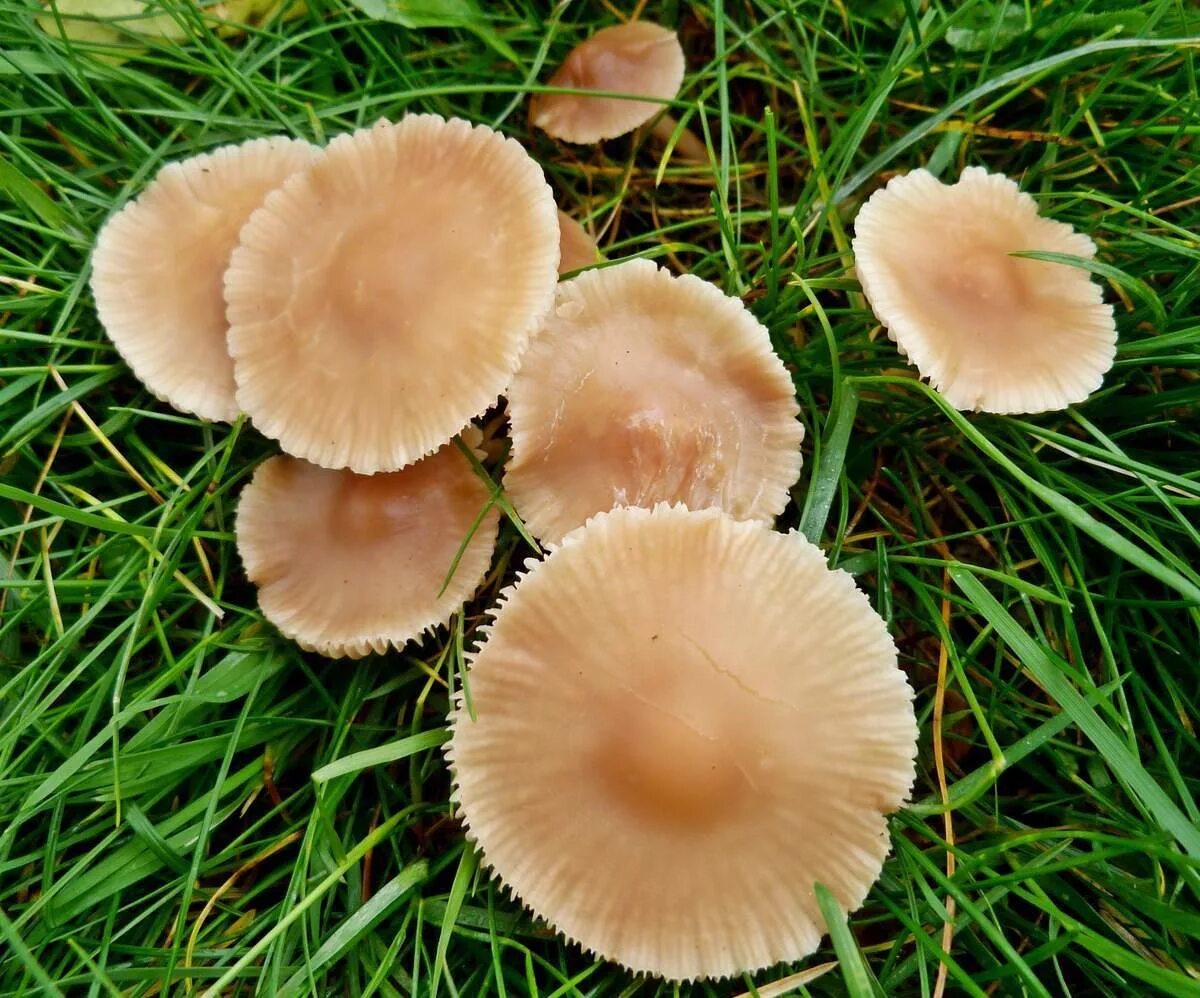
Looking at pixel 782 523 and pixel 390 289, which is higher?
pixel 390 289

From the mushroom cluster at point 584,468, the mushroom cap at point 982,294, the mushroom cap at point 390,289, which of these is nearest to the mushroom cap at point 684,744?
the mushroom cluster at point 584,468

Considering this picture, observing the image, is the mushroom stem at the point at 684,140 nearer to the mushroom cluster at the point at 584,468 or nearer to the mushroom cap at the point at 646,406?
the mushroom cluster at the point at 584,468

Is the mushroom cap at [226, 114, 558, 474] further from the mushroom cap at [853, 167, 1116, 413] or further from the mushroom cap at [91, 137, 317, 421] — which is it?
the mushroom cap at [853, 167, 1116, 413]

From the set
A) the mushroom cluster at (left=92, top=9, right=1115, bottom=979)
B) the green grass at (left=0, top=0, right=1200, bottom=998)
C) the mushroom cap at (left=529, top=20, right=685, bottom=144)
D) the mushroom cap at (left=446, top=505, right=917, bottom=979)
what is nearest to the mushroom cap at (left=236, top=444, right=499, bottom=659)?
the mushroom cluster at (left=92, top=9, right=1115, bottom=979)

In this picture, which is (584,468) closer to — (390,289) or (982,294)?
Result: (390,289)

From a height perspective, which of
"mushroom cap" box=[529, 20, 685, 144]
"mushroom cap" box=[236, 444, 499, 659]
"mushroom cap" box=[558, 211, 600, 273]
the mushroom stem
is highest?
"mushroom cap" box=[529, 20, 685, 144]

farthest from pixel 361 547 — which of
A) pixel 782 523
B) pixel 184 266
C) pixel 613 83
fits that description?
pixel 613 83
